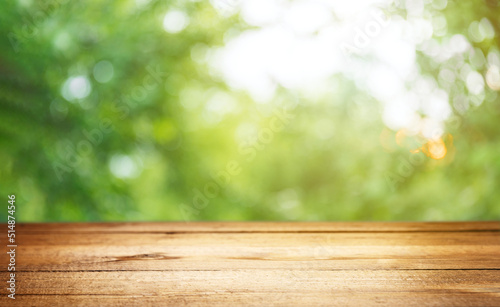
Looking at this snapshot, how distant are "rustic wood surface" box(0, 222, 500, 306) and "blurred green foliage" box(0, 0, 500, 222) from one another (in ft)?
2.57

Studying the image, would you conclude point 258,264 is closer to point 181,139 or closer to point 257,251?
point 257,251

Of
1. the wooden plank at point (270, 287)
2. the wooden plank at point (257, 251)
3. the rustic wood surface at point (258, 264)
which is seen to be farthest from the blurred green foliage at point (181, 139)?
the wooden plank at point (270, 287)

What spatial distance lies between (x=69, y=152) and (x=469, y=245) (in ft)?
5.45

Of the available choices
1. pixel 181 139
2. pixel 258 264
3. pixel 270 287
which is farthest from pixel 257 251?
pixel 181 139

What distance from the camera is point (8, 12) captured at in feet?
5.64

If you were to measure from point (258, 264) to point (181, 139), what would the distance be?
4.33ft

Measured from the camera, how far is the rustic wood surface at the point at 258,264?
659 mm

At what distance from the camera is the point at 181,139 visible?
81.0 inches

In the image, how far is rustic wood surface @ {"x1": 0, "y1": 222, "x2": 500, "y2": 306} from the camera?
0.66m

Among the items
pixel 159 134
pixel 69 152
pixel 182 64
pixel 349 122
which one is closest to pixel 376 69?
pixel 349 122

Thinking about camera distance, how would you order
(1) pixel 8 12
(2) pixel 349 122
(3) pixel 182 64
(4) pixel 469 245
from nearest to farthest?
(4) pixel 469 245 < (1) pixel 8 12 < (3) pixel 182 64 < (2) pixel 349 122

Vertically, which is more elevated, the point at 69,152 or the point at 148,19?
the point at 148,19

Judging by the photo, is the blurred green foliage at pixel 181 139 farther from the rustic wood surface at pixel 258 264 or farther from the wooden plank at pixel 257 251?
the wooden plank at pixel 257 251

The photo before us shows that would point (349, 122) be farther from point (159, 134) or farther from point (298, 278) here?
point (298, 278)
